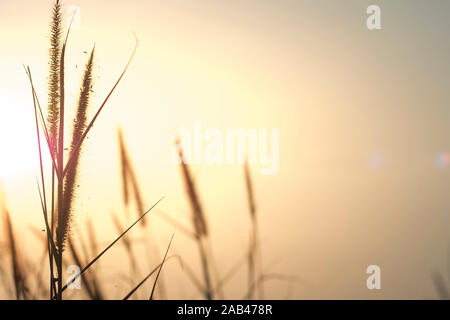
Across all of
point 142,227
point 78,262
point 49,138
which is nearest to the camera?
point 49,138

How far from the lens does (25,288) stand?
1256mm

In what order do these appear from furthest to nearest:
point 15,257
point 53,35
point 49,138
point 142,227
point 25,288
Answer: point 142,227 < point 25,288 < point 15,257 < point 53,35 < point 49,138

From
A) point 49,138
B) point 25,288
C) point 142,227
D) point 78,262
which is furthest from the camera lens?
point 142,227
